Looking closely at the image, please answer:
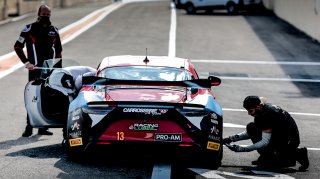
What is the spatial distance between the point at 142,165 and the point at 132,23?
105ft

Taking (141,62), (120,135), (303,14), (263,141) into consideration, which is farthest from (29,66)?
(303,14)

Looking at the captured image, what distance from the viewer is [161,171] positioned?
10.1 metres

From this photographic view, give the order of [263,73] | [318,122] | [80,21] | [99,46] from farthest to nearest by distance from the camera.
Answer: [80,21], [99,46], [263,73], [318,122]

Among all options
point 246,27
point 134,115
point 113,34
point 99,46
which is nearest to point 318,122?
point 134,115

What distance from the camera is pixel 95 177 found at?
32.1 feet

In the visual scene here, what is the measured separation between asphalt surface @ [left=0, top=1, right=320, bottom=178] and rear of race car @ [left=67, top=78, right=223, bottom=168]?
0.22 metres

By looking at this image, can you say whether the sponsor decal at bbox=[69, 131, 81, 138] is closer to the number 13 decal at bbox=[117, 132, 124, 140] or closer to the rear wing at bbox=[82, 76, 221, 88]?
the number 13 decal at bbox=[117, 132, 124, 140]

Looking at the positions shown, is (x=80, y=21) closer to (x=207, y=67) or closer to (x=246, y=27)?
(x=246, y=27)

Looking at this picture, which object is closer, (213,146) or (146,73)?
(213,146)

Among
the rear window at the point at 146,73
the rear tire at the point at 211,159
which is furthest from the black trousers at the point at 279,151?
the rear window at the point at 146,73

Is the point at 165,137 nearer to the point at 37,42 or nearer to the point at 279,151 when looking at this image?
the point at 279,151

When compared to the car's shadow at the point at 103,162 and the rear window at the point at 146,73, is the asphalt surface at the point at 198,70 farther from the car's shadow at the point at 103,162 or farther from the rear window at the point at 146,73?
the rear window at the point at 146,73

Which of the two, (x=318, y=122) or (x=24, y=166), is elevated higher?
(x=24, y=166)

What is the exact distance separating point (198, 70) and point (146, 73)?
44.3 ft
